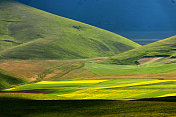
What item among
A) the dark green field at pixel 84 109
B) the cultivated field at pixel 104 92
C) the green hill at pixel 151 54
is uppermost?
the green hill at pixel 151 54

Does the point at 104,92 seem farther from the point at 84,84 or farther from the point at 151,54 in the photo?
the point at 151,54

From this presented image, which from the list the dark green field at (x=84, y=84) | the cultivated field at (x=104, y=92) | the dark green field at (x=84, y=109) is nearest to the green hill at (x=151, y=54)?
the dark green field at (x=84, y=84)

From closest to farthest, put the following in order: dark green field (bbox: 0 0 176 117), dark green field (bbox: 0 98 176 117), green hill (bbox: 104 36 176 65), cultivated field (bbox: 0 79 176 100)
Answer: dark green field (bbox: 0 98 176 117)
dark green field (bbox: 0 0 176 117)
cultivated field (bbox: 0 79 176 100)
green hill (bbox: 104 36 176 65)

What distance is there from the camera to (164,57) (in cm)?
14050

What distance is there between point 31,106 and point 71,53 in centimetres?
15399

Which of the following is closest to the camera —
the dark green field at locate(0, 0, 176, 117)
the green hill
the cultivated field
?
the dark green field at locate(0, 0, 176, 117)

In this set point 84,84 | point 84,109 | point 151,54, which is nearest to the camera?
point 84,109

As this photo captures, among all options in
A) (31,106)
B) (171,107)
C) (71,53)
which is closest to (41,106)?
(31,106)

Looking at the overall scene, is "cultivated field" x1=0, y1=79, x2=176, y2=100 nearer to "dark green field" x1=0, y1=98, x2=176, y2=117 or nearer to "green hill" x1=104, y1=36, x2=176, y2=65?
"dark green field" x1=0, y1=98, x2=176, y2=117

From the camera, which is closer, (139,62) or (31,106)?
(31,106)

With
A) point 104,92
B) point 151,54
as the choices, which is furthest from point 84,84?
point 151,54

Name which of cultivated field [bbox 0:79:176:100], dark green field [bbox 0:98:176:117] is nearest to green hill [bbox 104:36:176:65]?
cultivated field [bbox 0:79:176:100]

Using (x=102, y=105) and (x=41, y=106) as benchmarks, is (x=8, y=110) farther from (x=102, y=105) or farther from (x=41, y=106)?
(x=102, y=105)

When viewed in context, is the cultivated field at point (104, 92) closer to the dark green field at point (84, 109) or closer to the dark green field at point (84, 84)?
the dark green field at point (84, 84)
